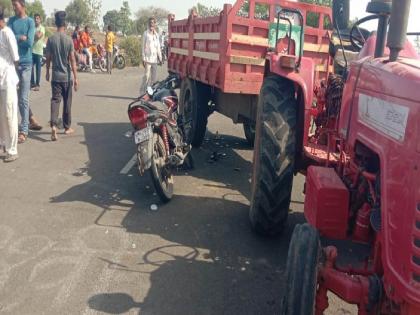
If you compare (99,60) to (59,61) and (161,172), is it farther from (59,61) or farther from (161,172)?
(161,172)

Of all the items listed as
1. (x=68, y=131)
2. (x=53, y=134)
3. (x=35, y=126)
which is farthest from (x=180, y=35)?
(x=35, y=126)

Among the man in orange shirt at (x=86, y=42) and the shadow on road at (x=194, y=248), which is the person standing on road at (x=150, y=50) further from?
the man in orange shirt at (x=86, y=42)

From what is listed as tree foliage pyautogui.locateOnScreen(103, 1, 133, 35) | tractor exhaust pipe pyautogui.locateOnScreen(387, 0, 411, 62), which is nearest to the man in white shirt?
tractor exhaust pipe pyautogui.locateOnScreen(387, 0, 411, 62)

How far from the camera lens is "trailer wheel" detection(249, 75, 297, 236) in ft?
12.2

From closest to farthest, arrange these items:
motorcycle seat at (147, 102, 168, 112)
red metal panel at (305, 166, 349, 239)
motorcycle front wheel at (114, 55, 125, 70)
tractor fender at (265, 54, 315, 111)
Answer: red metal panel at (305, 166, 349, 239) → tractor fender at (265, 54, 315, 111) → motorcycle seat at (147, 102, 168, 112) → motorcycle front wheel at (114, 55, 125, 70)

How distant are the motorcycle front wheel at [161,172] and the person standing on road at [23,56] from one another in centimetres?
312

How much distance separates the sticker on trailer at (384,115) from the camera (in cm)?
200

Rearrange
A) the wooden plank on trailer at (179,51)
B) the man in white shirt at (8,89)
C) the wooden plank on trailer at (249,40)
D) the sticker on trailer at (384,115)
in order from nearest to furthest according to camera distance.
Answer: the sticker on trailer at (384,115) < the wooden plank on trailer at (249,40) < the man in white shirt at (8,89) < the wooden plank on trailer at (179,51)

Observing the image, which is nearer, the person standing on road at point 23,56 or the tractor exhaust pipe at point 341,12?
the tractor exhaust pipe at point 341,12

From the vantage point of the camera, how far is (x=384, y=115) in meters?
2.22

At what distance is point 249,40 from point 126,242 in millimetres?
2805

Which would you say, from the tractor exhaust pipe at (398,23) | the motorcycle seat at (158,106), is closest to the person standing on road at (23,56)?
the motorcycle seat at (158,106)

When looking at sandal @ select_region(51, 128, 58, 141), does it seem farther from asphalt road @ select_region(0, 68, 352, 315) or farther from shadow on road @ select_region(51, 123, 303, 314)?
shadow on road @ select_region(51, 123, 303, 314)

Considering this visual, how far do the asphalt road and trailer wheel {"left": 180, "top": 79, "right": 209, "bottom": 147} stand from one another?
675mm
